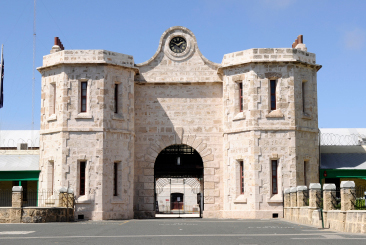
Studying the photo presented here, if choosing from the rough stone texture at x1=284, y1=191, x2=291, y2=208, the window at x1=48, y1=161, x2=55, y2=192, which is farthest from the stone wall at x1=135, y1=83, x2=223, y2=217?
the window at x1=48, y1=161, x2=55, y2=192

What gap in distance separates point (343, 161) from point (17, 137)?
27.4 meters

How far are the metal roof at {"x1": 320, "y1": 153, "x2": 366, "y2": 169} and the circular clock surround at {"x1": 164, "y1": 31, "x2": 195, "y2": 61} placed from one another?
959 cm

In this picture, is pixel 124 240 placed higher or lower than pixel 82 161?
lower

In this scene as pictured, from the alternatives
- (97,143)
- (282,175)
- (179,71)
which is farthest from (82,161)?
(282,175)

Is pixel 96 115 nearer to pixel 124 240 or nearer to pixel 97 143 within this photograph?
pixel 97 143

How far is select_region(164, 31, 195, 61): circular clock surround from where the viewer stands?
31766 mm

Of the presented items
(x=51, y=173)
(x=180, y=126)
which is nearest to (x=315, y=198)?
(x=180, y=126)

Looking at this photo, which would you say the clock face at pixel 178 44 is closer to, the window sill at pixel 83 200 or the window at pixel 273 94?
the window at pixel 273 94

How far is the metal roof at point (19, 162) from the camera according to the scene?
30766 mm

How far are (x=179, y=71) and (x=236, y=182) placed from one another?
23.1 feet

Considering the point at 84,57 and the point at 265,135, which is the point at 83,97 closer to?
the point at 84,57

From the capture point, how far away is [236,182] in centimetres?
2933

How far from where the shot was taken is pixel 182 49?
31922mm

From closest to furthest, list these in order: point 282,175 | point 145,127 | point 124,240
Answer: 1. point 124,240
2. point 282,175
3. point 145,127
